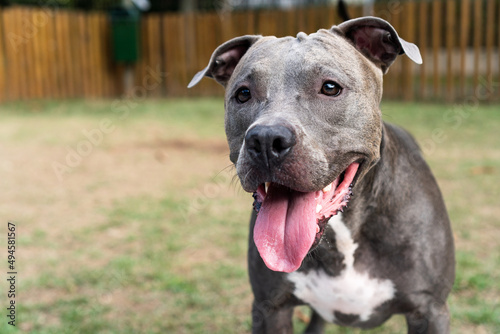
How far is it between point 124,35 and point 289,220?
13.0 metres

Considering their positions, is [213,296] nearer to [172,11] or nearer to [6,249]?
[6,249]

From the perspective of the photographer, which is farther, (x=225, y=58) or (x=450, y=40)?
(x=450, y=40)

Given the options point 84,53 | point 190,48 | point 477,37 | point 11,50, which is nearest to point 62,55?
point 84,53

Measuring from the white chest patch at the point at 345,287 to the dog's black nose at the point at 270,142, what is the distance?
661 mm

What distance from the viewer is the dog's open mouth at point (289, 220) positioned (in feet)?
7.36

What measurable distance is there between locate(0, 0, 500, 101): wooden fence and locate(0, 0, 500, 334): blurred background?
37mm

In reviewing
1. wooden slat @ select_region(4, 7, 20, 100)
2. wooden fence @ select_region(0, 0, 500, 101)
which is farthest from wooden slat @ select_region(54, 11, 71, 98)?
wooden slat @ select_region(4, 7, 20, 100)

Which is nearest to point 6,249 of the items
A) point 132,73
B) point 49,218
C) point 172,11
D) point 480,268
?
point 49,218

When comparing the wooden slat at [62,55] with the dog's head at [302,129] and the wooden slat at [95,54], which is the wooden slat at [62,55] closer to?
the wooden slat at [95,54]

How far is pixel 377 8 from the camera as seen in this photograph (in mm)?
12156

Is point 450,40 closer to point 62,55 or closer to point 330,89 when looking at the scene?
point 62,55

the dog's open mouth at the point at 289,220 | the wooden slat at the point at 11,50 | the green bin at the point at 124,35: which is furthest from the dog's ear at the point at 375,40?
the green bin at the point at 124,35

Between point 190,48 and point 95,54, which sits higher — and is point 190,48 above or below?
above

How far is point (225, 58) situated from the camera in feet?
9.78
